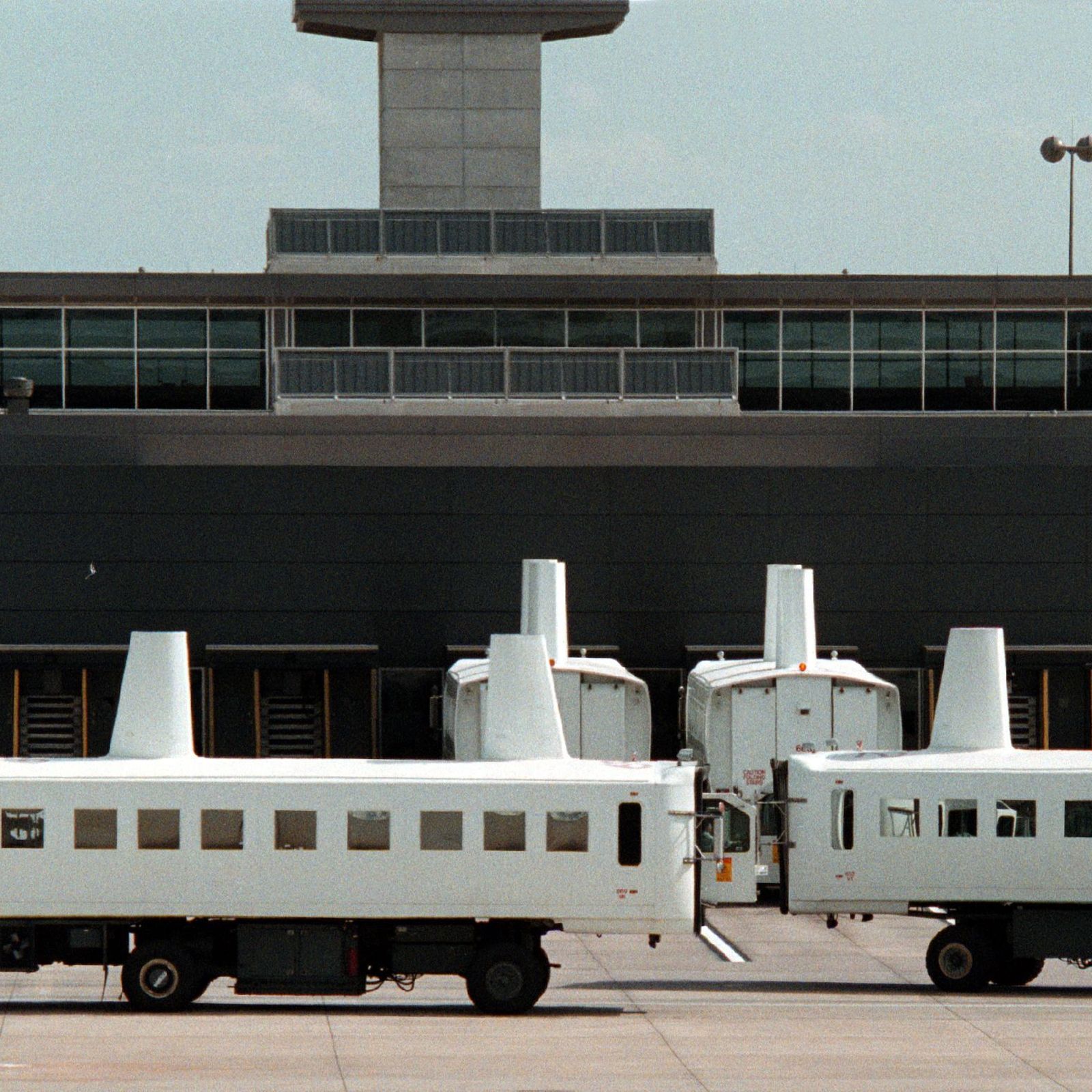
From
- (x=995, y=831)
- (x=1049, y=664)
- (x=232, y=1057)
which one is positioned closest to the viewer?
(x=232, y=1057)

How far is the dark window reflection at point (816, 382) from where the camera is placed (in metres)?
44.5

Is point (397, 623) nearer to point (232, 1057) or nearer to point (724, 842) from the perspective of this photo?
point (724, 842)

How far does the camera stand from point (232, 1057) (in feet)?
64.9

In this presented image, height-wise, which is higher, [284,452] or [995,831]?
[284,452]

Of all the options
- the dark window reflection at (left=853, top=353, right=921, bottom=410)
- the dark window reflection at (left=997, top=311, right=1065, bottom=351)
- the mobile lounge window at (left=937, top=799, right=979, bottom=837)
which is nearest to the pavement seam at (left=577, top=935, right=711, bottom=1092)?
the mobile lounge window at (left=937, top=799, right=979, bottom=837)

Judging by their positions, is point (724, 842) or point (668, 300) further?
point (668, 300)

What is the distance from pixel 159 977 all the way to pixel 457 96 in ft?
110

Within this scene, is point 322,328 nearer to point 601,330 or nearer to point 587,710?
point 601,330

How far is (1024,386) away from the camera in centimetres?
4475

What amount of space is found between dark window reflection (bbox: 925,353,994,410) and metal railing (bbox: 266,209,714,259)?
6.38 metres

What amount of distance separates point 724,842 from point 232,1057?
365 inches

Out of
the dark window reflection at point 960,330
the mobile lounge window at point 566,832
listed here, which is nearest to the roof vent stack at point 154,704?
the mobile lounge window at point 566,832

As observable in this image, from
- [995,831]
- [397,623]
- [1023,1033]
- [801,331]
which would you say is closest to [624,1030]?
[1023,1033]

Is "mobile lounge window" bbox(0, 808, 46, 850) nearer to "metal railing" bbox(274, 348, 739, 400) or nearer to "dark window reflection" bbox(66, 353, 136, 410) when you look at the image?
"metal railing" bbox(274, 348, 739, 400)
